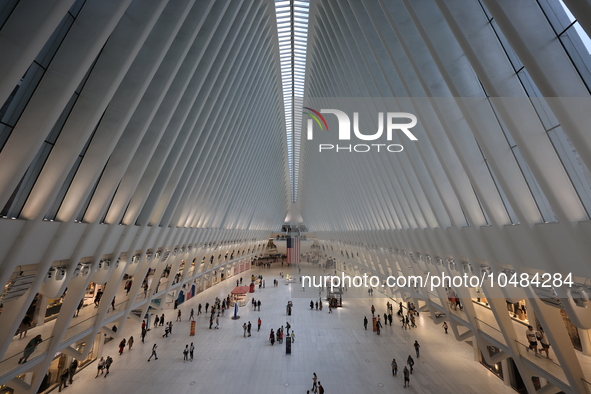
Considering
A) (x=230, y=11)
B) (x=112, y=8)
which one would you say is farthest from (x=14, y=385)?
(x=230, y=11)

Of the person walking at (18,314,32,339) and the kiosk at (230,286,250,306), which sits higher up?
the kiosk at (230,286,250,306)

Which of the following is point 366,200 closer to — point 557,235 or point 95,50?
point 557,235

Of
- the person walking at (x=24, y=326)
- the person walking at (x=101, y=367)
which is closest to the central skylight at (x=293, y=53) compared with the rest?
the person walking at (x=24, y=326)

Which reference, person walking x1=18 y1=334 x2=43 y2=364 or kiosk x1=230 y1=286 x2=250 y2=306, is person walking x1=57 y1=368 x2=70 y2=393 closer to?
person walking x1=18 y1=334 x2=43 y2=364

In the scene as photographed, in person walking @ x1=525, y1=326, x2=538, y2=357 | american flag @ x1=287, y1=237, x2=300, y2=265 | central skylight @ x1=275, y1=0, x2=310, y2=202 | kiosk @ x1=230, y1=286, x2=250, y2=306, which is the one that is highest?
central skylight @ x1=275, y1=0, x2=310, y2=202

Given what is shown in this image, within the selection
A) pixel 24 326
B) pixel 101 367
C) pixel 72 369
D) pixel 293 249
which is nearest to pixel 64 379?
pixel 72 369

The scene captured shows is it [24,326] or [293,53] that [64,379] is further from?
[293,53]

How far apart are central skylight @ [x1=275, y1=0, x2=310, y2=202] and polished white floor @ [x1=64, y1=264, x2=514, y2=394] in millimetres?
18987

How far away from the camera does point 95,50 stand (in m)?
4.88

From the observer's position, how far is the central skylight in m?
15.7

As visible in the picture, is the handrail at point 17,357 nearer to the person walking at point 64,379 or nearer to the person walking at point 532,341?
the person walking at point 64,379

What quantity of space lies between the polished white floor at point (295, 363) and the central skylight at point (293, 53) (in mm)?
18987

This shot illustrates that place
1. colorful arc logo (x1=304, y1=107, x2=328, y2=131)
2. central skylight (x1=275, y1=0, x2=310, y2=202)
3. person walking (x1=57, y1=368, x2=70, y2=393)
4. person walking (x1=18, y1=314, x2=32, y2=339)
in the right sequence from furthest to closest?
colorful arc logo (x1=304, y1=107, x2=328, y2=131) → central skylight (x1=275, y1=0, x2=310, y2=202) → person walking (x1=57, y1=368, x2=70, y2=393) → person walking (x1=18, y1=314, x2=32, y2=339)

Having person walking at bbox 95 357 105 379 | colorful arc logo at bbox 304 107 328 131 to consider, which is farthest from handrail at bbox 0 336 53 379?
colorful arc logo at bbox 304 107 328 131
